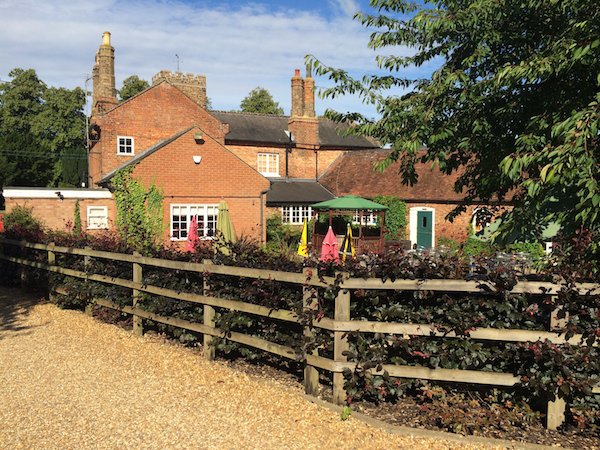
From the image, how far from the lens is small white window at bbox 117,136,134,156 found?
1131 inches

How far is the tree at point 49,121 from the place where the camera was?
191 ft

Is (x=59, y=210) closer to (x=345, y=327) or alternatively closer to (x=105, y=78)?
(x=105, y=78)

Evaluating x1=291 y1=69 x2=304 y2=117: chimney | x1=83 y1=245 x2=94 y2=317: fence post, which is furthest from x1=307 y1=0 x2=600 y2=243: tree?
x1=291 y1=69 x2=304 y2=117: chimney

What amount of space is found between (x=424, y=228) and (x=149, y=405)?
2269 centimetres

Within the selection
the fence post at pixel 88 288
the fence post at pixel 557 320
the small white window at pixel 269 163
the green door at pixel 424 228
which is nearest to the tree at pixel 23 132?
the small white window at pixel 269 163

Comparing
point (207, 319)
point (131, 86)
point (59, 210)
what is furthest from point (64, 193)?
point (131, 86)

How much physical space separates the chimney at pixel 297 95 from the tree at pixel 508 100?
2680cm

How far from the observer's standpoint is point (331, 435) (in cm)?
466

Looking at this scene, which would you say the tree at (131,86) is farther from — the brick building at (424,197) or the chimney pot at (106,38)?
the brick building at (424,197)

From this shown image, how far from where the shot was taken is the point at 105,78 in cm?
3011

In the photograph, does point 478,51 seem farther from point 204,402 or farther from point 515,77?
point 204,402

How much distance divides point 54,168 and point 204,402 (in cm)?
5862

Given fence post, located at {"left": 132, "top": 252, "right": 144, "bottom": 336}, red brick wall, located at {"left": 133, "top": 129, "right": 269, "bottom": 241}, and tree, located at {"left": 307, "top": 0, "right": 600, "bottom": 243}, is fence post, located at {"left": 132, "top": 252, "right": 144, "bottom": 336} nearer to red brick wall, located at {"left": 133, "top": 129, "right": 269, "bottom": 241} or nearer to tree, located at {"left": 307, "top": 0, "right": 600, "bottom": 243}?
tree, located at {"left": 307, "top": 0, "right": 600, "bottom": 243}

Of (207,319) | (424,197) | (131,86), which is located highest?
(131,86)
